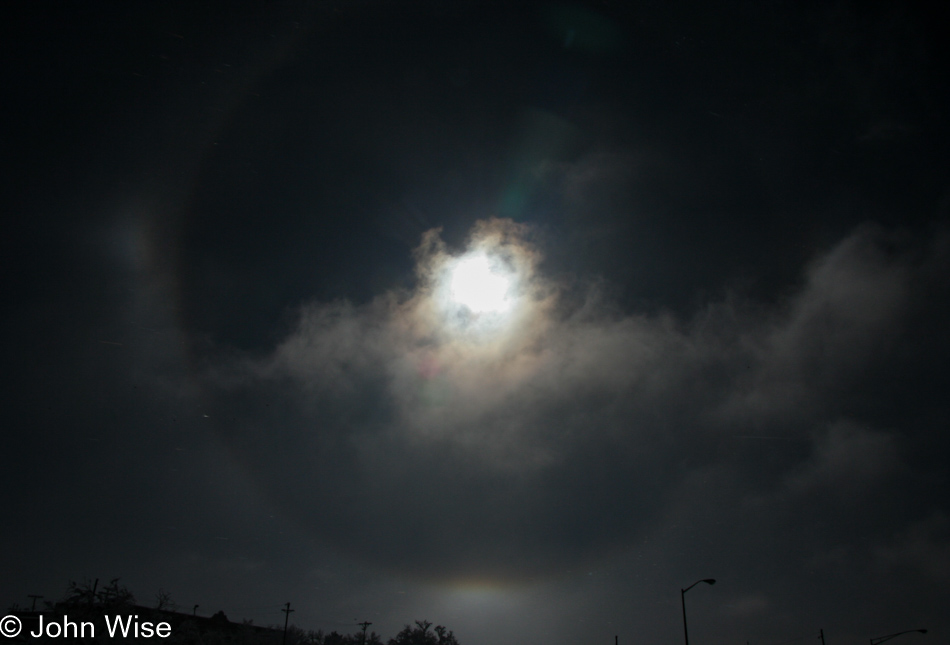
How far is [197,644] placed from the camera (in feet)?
162

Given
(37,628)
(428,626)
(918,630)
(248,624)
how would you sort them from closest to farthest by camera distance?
(918,630), (37,628), (248,624), (428,626)

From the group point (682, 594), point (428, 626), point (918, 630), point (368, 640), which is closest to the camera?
point (918, 630)

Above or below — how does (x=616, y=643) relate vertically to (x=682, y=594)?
below

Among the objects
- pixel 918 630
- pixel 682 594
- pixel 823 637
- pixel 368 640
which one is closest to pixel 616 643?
pixel 823 637

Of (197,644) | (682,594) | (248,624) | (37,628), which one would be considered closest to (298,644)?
(248,624)

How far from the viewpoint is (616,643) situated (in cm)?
4888

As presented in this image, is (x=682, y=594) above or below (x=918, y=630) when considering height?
above

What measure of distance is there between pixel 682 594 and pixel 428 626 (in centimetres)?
6840

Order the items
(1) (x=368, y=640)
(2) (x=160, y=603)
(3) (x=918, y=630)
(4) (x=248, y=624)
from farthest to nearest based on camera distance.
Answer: (1) (x=368, y=640) < (4) (x=248, y=624) < (2) (x=160, y=603) < (3) (x=918, y=630)

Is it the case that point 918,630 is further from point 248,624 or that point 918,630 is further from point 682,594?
point 248,624

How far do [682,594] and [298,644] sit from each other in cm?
5723

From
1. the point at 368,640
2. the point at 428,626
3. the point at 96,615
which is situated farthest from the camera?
the point at 428,626

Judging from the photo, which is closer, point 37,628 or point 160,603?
point 37,628

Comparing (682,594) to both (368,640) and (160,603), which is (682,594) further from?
(368,640)
